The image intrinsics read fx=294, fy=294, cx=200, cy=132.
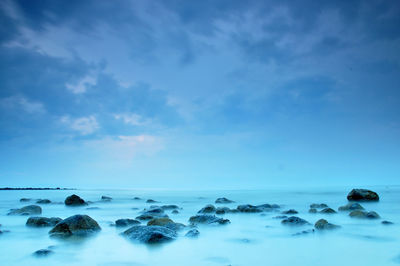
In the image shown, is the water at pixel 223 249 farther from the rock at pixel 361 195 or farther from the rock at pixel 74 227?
the rock at pixel 361 195

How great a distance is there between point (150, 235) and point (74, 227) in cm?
317

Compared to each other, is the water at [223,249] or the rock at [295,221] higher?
the rock at [295,221]

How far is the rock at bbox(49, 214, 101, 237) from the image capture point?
991cm

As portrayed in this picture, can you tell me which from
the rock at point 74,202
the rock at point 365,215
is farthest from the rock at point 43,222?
the rock at point 74,202

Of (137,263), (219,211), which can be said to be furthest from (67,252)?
(219,211)

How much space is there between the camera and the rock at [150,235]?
8.59 metres

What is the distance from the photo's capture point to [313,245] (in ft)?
27.6

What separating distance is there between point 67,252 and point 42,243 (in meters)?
1.80

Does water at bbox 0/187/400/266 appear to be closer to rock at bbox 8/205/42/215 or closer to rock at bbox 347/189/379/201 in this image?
rock at bbox 8/205/42/215

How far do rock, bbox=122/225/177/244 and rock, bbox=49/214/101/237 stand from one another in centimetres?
167

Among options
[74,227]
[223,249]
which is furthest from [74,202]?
[223,249]

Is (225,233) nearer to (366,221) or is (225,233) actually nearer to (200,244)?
(200,244)

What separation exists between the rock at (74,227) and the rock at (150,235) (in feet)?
5.47

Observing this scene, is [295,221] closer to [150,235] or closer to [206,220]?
[206,220]
